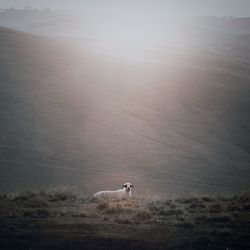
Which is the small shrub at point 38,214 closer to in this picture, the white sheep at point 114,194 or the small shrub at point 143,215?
the small shrub at point 143,215

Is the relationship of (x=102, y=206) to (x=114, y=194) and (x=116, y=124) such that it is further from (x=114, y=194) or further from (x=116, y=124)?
(x=116, y=124)

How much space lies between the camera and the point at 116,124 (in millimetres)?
40875

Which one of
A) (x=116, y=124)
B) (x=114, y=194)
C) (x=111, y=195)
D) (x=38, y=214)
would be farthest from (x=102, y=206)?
(x=116, y=124)

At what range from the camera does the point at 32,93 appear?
44.0 m

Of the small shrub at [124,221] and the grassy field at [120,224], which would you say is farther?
the small shrub at [124,221]

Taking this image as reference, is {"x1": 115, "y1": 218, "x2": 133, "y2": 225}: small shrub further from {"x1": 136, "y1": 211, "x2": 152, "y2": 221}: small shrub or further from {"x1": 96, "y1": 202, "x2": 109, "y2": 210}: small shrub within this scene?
{"x1": 96, "y1": 202, "x2": 109, "y2": 210}: small shrub

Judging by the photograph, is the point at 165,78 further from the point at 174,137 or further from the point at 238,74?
the point at 174,137

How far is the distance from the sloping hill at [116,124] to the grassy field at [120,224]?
1123 cm

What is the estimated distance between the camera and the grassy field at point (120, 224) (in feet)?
37.2

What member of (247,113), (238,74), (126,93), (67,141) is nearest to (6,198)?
(67,141)

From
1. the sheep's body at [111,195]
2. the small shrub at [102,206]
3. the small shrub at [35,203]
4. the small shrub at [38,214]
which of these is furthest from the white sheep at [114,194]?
the small shrub at [38,214]

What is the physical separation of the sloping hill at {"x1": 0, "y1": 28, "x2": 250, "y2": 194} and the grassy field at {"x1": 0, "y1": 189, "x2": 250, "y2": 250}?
11.2 m

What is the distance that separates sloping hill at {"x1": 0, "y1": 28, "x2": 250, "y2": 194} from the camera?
3078cm

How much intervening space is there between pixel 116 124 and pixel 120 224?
27.9 meters
